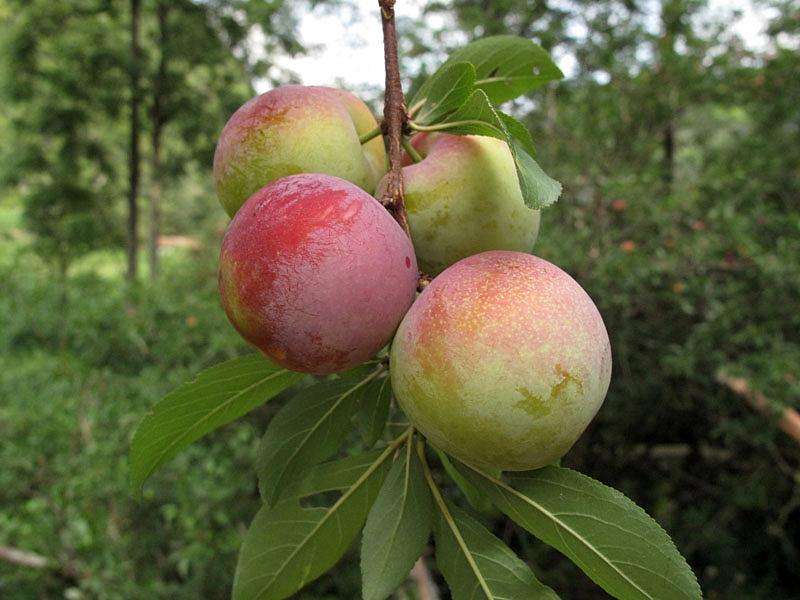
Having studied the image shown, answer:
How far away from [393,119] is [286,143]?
0.11 m

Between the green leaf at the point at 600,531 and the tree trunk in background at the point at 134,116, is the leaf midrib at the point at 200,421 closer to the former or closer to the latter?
the green leaf at the point at 600,531

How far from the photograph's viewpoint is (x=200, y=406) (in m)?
0.65

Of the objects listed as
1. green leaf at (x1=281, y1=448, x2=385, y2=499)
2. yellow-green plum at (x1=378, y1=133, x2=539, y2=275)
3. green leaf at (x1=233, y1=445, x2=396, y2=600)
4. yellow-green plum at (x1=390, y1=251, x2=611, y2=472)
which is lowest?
green leaf at (x1=233, y1=445, x2=396, y2=600)

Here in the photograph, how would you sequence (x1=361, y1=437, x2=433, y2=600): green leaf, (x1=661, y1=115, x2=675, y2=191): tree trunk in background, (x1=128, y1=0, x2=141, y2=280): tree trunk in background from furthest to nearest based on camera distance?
(x1=128, y1=0, x2=141, y2=280): tree trunk in background
(x1=661, y1=115, x2=675, y2=191): tree trunk in background
(x1=361, y1=437, x2=433, y2=600): green leaf

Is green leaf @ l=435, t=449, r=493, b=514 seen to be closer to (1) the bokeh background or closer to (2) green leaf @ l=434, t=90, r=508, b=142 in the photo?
(2) green leaf @ l=434, t=90, r=508, b=142

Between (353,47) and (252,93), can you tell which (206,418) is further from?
(353,47)

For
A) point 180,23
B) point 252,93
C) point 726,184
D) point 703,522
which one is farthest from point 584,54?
point 180,23

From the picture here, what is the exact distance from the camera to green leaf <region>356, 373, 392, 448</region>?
0.70 meters

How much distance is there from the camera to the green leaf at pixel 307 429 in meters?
0.68

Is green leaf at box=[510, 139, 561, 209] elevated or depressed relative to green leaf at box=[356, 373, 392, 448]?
elevated

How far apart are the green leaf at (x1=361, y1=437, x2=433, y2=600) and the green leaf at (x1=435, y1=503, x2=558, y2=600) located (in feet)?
0.08

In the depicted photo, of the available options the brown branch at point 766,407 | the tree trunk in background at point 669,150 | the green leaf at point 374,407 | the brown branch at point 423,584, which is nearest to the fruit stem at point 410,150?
the green leaf at point 374,407

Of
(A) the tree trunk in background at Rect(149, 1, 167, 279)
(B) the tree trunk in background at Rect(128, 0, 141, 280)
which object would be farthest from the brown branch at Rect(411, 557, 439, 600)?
(A) the tree trunk in background at Rect(149, 1, 167, 279)

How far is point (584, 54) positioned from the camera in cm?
425
